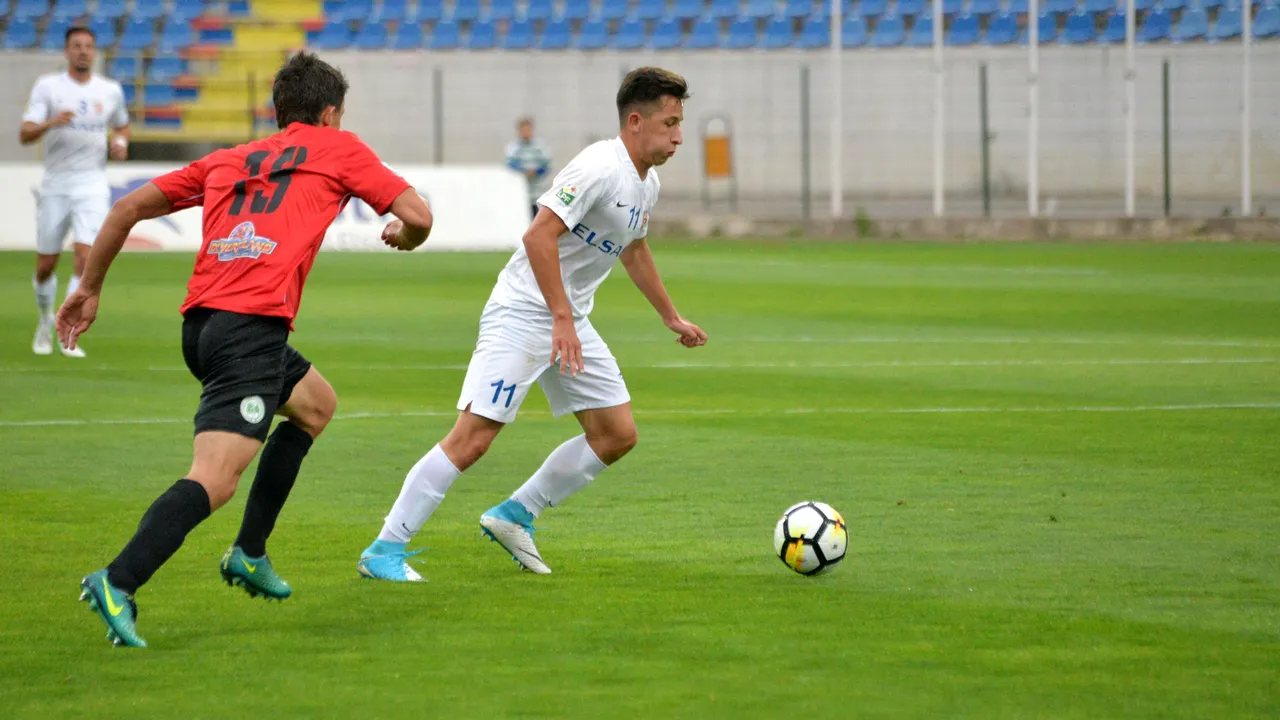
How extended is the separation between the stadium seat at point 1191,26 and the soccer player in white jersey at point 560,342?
26745mm

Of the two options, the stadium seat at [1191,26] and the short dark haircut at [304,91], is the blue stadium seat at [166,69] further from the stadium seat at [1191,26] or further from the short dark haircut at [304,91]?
the short dark haircut at [304,91]

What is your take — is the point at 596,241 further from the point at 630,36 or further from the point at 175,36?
the point at 175,36

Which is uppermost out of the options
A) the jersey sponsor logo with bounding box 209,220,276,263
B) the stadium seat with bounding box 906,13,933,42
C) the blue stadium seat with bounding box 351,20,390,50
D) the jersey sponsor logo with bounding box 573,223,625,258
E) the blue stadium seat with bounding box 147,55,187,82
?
the blue stadium seat with bounding box 351,20,390,50

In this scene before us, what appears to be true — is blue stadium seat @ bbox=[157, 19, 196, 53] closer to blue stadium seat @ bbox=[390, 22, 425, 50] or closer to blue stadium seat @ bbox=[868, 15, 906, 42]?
blue stadium seat @ bbox=[390, 22, 425, 50]

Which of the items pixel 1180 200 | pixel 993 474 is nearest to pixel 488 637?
pixel 993 474

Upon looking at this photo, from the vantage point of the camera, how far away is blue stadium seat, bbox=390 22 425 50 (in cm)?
3372

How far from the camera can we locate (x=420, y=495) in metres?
5.78

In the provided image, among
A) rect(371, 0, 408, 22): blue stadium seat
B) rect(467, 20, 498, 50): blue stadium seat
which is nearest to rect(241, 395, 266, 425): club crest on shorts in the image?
rect(467, 20, 498, 50): blue stadium seat

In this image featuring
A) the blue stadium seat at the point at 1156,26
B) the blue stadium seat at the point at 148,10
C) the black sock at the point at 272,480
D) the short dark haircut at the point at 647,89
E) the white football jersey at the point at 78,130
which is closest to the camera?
the black sock at the point at 272,480

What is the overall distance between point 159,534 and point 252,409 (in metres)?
0.45

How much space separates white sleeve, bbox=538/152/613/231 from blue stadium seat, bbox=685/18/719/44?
2786 cm

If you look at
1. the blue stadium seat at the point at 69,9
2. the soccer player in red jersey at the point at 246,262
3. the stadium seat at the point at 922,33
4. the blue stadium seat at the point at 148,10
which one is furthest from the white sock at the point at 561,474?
the blue stadium seat at the point at 69,9

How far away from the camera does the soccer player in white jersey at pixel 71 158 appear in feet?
42.6

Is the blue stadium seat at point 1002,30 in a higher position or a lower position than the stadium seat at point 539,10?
lower
